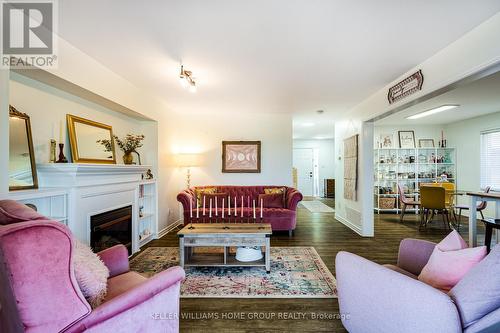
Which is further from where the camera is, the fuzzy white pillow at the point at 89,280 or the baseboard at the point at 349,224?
the baseboard at the point at 349,224

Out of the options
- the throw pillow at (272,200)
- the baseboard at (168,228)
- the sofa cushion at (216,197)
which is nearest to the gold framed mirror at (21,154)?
the baseboard at (168,228)

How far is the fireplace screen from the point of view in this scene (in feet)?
8.81

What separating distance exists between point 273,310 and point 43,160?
274 centimetres

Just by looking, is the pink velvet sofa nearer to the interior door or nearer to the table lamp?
the table lamp

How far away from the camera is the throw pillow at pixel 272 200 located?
15.5ft

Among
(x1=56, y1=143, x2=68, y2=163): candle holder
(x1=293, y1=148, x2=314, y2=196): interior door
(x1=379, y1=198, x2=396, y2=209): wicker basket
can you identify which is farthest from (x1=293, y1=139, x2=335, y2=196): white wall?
(x1=56, y1=143, x2=68, y2=163): candle holder

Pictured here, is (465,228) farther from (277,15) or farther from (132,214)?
(132,214)

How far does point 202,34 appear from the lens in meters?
2.13

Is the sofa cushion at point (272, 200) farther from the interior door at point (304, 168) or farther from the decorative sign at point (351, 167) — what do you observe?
the interior door at point (304, 168)

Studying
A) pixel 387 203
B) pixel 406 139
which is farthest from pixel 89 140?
pixel 406 139

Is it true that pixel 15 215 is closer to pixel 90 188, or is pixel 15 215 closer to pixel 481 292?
pixel 90 188

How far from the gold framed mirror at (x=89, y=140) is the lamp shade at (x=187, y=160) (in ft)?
4.94

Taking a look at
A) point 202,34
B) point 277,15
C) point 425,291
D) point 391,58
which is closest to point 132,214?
point 202,34

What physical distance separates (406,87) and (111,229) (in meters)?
4.17
